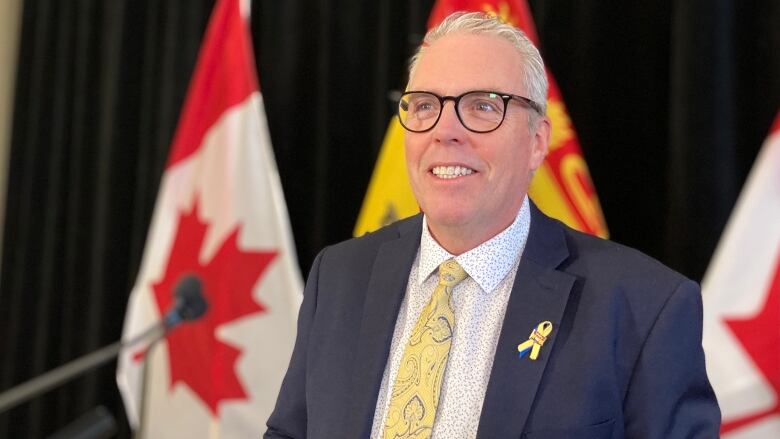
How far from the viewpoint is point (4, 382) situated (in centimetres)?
356

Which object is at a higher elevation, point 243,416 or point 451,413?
point 451,413

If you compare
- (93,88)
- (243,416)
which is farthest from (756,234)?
(93,88)

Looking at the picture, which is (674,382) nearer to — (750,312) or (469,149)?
(469,149)

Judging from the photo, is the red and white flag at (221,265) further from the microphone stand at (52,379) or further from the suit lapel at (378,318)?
the suit lapel at (378,318)

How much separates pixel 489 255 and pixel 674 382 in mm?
351

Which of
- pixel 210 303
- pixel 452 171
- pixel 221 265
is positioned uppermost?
pixel 452 171

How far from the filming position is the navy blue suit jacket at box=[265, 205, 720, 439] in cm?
127

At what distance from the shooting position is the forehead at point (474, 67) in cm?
141

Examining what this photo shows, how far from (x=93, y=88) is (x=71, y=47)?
20 cm

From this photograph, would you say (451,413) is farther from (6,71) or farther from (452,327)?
(6,71)

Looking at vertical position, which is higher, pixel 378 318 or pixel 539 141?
pixel 539 141

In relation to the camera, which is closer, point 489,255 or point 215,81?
point 489,255

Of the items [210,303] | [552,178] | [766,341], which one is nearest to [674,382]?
[766,341]

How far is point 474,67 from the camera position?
4.64ft
